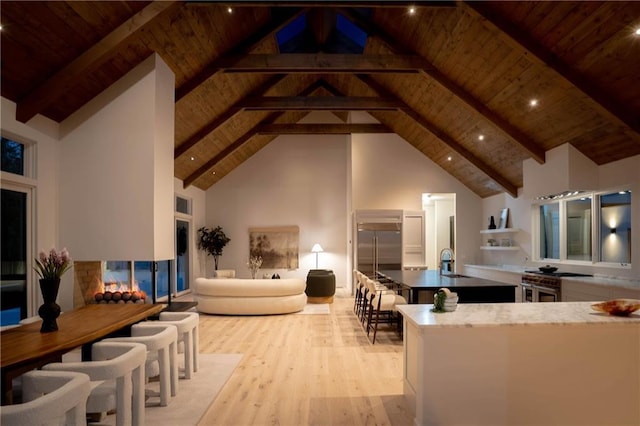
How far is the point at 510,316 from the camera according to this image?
296 cm

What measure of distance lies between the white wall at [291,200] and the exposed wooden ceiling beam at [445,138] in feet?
11.2

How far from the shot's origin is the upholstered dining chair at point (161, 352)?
332cm

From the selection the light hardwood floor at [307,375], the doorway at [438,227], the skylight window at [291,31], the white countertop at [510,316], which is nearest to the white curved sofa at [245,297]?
the light hardwood floor at [307,375]

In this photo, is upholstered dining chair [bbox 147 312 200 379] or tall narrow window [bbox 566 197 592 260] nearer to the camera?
upholstered dining chair [bbox 147 312 200 379]

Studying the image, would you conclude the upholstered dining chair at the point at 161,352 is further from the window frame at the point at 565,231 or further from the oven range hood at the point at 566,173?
the window frame at the point at 565,231

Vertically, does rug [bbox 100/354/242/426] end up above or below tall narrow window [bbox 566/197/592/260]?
below

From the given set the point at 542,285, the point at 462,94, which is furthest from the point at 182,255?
the point at 542,285

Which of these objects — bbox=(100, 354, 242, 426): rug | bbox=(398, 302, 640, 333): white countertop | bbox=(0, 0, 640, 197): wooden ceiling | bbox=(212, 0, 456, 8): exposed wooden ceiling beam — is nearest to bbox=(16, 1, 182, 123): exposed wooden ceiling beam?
bbox=(0, 0, 640, 197): wooden ceiling

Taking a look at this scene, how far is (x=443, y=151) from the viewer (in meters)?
9.30

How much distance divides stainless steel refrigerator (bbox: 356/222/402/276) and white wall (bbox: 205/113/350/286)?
71.3 inches

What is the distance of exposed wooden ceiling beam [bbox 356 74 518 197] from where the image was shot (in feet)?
27.2

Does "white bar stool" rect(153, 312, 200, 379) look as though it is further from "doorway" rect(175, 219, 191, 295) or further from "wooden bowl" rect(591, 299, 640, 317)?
"doorway" rect(175, 219, 191, 295)

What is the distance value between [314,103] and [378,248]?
3936mm

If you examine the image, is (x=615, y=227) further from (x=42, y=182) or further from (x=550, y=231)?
(x=42, y=182)
